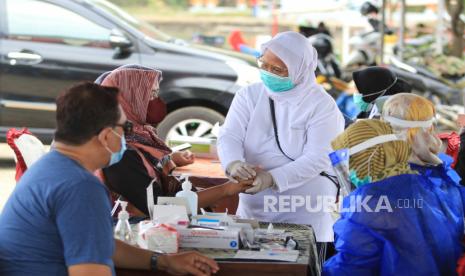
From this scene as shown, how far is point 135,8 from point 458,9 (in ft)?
57.4

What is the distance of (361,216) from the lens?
3166 millimetres

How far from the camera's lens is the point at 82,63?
7984 mm

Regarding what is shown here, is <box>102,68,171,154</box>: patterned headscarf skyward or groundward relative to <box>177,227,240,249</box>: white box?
skyward

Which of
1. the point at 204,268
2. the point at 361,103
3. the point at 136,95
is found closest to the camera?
the point at 204,268

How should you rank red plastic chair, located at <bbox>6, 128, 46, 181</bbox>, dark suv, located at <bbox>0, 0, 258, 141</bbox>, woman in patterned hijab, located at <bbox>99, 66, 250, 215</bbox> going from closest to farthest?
woman in patterned hijab, located at <bbox>99, 66, 250, 215</bbox>, red plastic chair, located at <bbox>6, 128, 46, 181</bbox>, dark suv, located at <bbox>0, 0, 258, 141</bbox>

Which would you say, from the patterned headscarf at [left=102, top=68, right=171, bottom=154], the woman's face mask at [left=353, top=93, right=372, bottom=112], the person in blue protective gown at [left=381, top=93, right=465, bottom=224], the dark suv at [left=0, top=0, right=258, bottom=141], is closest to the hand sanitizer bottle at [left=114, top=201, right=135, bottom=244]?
the patterned headscarf at [left=102, top=68, right=171, bottom=154]

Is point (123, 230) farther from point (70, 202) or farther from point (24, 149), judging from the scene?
point (24, 149)

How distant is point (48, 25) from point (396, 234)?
18.0 feet

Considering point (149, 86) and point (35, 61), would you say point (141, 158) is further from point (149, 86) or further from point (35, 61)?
point (35, 61)

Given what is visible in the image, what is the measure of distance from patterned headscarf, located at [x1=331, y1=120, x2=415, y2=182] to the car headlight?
190 inches

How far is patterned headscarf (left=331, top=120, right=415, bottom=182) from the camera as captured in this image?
3.16 metres

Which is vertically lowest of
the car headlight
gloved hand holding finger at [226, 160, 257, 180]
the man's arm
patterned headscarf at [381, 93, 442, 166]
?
the car headlight

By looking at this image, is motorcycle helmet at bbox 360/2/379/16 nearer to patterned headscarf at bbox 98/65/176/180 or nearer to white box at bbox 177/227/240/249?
patterned headscarf at bbox 98/65/176/180

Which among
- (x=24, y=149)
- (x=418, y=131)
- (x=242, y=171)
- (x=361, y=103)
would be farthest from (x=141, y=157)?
(x=361, y=103)
